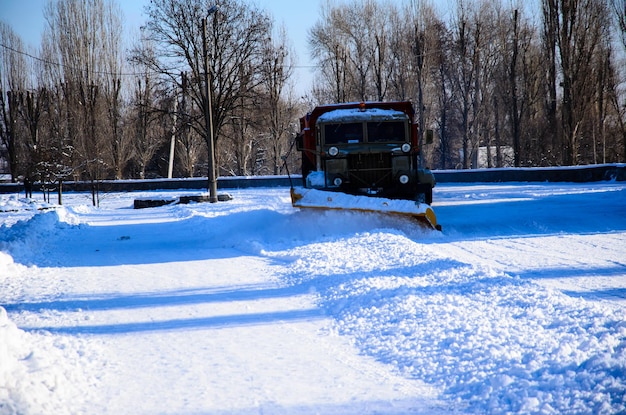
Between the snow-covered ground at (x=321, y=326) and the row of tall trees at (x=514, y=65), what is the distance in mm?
29596

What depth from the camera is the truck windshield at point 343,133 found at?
13242mm

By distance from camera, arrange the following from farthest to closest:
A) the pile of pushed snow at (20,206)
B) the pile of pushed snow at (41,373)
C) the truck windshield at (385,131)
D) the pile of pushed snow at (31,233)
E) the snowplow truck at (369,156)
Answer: the pile of pushed snow at (20,206) < the truck windshield at (385,131) < the snowplow truck at (369,156) < the pile of pushed snow at (31,233) < the pile of pushed snow at (41,373)

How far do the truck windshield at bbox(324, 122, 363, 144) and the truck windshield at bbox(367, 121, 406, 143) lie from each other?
0.23m

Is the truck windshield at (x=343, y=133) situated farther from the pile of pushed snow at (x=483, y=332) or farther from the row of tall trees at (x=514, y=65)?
the row of tall trees at (x=514, y=65)

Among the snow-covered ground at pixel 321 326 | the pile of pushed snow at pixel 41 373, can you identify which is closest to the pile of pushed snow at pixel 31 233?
the snow-covered ground at pixel 321 326

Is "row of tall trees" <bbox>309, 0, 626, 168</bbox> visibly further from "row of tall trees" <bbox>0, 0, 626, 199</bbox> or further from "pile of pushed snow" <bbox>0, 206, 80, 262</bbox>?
"pile of pushed snow" <bbox>0, 206, 80, 262</bbox>

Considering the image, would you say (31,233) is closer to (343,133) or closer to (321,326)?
(343,133)

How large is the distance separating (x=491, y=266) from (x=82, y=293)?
5.42 meters

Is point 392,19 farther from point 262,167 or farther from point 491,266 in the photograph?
point 491,266

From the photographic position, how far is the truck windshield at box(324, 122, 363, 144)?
43.4ft

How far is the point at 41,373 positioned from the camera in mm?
3943

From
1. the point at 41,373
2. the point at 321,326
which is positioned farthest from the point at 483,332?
the point at 41,373

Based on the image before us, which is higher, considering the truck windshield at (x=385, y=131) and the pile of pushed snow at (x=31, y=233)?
the truck windshield at (x=385, y=131)

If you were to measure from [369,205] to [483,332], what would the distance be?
6569 mm
